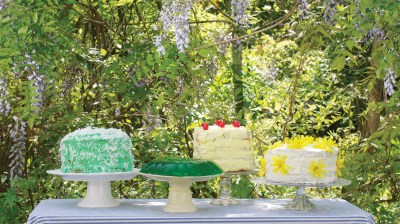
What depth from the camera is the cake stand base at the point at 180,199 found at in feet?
11.7

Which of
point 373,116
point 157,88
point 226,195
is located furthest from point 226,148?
point 373,116

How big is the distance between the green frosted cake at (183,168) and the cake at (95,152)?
0.45 ft

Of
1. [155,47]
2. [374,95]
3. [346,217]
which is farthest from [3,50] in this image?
[374,95]

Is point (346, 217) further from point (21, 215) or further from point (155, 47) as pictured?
point (21, 215)

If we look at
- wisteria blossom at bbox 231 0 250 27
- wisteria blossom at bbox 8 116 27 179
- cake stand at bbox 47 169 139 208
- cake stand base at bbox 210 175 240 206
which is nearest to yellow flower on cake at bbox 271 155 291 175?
cake stand base at bbox 210 175 240 206

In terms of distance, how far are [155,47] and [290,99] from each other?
966mm

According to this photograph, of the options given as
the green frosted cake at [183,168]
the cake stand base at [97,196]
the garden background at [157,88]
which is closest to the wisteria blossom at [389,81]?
the garden background at [157,88]

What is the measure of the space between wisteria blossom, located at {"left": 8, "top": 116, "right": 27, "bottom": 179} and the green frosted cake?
1718 millimetres

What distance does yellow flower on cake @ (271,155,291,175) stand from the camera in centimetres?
360

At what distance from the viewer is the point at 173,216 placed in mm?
3459

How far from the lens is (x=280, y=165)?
3.62 metres

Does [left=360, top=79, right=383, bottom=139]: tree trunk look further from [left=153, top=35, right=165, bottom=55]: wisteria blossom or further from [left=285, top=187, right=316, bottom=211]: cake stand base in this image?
[left=285, top=187, right=316, bottom=211]: cake stand base

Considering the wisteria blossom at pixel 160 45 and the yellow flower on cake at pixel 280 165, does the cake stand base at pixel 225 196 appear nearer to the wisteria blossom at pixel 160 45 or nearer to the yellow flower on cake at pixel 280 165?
the yellow flower on cake at pixel 280 165

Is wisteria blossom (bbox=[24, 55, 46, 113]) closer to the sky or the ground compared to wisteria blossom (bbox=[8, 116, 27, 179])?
closer to the sky
